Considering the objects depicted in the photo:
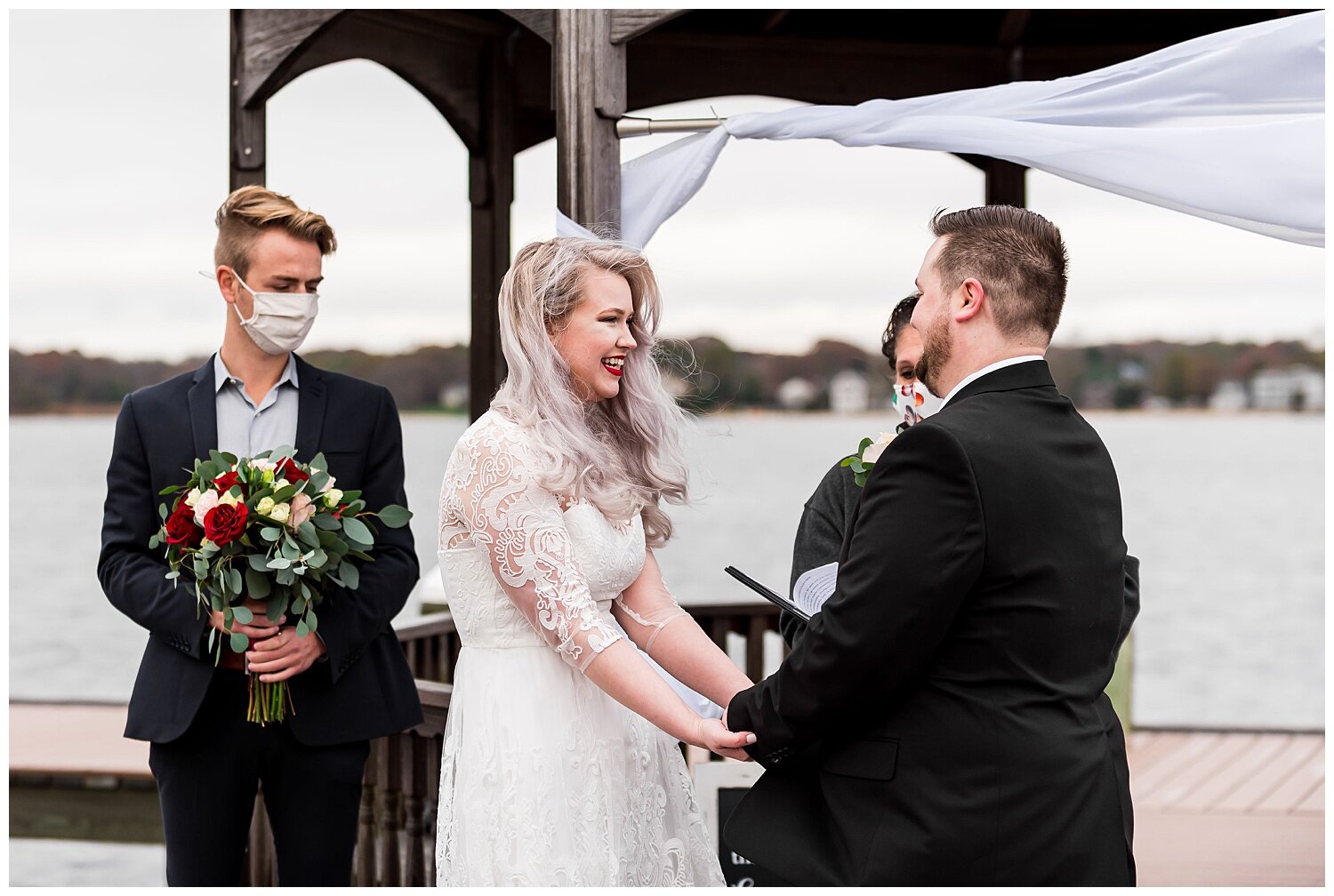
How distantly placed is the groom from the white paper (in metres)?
0.56

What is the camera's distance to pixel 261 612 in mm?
2797

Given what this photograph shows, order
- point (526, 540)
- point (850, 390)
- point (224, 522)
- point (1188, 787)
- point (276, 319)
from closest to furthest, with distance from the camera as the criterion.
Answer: point (526, 540)
point (224, 522)
point (276, 319)
point (1188, 787)
point (850, 390)

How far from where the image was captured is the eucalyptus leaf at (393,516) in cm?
291

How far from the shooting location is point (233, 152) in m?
3.94

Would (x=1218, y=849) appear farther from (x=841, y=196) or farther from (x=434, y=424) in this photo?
(x=434, y=424)

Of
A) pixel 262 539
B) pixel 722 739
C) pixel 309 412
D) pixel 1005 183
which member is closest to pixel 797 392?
pixel 1005 183

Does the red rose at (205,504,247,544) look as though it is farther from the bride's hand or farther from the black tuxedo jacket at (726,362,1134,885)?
the black tuxedo jacket at (726,362,1134,885)

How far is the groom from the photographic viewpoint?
6.53 feet

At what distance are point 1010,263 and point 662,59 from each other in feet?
12.5

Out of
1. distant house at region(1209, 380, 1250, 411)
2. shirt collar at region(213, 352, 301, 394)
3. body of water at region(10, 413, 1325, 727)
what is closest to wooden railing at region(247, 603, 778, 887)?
shirt collar at region(213, 352, 301, 394)

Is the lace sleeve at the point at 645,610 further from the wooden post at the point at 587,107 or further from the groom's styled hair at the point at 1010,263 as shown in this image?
the wooden post at the point at 587,107

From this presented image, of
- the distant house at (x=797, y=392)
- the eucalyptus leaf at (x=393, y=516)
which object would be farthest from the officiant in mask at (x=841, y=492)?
the distant house at (x=797, y=392)

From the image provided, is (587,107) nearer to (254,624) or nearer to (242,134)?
(242,134)

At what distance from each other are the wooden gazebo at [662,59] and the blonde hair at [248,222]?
0.95 m
